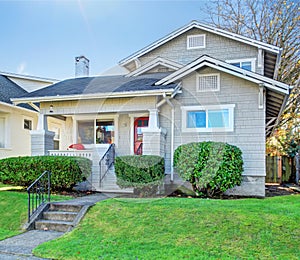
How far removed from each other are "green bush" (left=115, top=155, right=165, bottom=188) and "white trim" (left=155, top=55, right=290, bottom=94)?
3.08m

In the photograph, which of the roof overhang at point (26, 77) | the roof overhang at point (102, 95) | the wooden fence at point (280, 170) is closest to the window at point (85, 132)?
the roof overhang at point (102, 95)

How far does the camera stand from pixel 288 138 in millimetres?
19828

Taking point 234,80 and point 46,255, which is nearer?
point 46,255

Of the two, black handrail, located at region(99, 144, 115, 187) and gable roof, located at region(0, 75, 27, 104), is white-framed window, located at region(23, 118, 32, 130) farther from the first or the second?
black handrail, located at region(99, 144, 115, 187)

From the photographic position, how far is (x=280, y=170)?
1591cm

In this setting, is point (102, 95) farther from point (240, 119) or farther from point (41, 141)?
point (240, 119)

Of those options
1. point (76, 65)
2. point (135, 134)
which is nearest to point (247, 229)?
point (135, 134)

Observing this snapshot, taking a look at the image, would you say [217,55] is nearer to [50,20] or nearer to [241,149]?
[241,149]

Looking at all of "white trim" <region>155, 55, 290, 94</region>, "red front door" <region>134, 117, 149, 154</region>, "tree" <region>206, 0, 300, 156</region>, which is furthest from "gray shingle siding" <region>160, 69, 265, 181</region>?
"tree" <region>206, 0, 300, 156</region>

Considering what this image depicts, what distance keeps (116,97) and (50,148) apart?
3.47m

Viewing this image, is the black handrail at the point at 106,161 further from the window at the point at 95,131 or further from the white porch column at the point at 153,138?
the white porch column at the point at 153,138

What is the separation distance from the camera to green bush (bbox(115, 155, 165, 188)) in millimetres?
8827

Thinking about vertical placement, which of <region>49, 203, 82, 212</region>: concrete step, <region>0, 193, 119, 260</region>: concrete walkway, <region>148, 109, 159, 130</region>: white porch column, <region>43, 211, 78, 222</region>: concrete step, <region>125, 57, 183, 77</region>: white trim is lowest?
<region>0, 193, 119, 260</region>: concrete walkway

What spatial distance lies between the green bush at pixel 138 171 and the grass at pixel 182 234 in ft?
7.03
